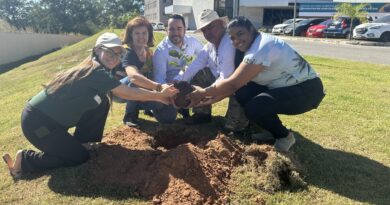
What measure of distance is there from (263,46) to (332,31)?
2452 centimetres

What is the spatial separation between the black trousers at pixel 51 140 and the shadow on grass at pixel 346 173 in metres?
2.11

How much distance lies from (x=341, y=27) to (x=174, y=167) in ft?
81.8

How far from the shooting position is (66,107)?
12.4 feet

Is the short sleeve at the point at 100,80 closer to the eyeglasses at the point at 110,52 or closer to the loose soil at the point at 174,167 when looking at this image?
the eyeglasses at the point at 110,52

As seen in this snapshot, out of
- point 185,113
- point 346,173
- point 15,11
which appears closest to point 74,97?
point 185,113

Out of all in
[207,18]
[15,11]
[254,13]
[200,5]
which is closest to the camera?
[207,18]

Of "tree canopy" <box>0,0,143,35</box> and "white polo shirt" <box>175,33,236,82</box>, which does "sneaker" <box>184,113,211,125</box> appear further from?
"tree canopy" <box>0,0,143,35</box>


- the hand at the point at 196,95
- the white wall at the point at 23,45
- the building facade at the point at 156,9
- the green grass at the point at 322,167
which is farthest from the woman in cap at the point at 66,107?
the building facade at the point at 156,9

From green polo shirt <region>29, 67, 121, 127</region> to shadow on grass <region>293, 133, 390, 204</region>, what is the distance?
6.61 feet

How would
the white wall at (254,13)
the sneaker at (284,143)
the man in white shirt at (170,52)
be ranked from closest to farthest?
the sneaker at (284,143) → the man in white shirt at (170,52) → the white wall at (254,13)

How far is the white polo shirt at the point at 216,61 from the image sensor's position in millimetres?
4449

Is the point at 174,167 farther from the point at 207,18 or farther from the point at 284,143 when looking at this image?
the point at 207,18

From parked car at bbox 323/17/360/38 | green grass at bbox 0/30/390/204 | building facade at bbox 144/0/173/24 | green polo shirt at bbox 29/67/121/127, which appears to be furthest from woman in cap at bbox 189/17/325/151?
building facade at bbox 144/0/173/24

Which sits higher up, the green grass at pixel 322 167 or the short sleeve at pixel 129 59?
the short sleeve at pixel 129 59
